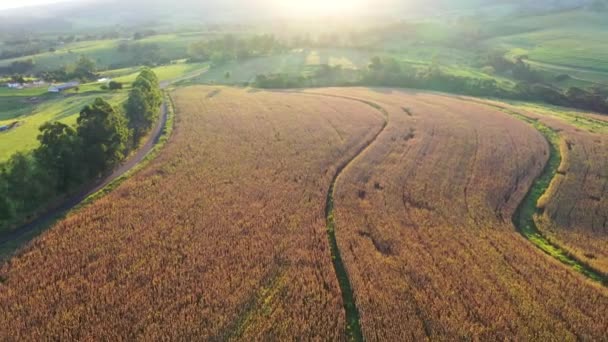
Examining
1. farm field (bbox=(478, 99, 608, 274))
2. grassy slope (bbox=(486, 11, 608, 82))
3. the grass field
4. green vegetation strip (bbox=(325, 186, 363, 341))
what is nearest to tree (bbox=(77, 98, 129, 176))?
green vegetation strip (bbox=(325, 186, 363, 341))

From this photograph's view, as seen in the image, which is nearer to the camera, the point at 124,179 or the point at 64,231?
the point at 64,231

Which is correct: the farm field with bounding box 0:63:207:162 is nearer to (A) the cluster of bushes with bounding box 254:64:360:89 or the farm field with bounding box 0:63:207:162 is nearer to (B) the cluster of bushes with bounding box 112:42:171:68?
(A) the cluster of bushes with bounding box 254:64:360:89

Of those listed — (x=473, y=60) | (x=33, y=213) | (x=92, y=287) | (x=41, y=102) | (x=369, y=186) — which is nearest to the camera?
(x=92, y=287)

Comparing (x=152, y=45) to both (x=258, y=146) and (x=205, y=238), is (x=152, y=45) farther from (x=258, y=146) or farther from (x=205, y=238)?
(x=205, y=238)

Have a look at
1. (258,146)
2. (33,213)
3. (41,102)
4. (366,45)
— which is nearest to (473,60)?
(366,45)

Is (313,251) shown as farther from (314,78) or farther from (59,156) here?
(314,78)

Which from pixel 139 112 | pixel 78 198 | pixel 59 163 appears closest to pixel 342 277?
pixel 78 198
